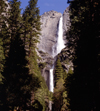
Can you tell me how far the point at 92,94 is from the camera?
8.12 meters

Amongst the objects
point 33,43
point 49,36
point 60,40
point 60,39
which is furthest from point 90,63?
point 49,36

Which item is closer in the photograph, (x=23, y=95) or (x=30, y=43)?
(x=23, y=95)

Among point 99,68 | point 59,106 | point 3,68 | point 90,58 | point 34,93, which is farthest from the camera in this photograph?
point 59,106

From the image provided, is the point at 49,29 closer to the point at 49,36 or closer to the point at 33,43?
the point at 49,36

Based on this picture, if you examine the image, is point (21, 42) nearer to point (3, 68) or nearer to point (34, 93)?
point (3, 68)

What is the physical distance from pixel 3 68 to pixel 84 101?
40.6ft

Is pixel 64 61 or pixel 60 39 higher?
pixel 60 39

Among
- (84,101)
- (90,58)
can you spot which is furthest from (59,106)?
(90,58)

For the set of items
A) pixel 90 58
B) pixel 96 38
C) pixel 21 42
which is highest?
pixel 21 42

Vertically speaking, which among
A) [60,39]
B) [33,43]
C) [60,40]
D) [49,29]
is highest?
[49,29]

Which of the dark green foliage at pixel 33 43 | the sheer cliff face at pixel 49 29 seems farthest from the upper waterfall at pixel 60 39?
the dark green foliage at pixel 33 43

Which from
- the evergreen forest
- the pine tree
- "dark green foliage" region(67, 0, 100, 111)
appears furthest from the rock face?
"dark green foliage" region(67, 0, 100, 111)

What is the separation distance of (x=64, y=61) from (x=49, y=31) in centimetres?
9378

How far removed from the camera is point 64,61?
16.1 metres
